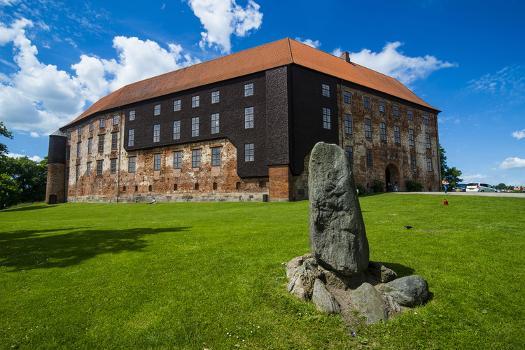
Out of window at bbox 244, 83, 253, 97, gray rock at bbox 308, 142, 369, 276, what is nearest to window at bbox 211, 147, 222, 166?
window at bbox 244, 83, 253, 97

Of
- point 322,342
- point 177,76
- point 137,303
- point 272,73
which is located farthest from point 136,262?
point 177,76

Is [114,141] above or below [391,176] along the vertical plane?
above

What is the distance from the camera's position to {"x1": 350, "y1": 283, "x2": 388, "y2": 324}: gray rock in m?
5.74

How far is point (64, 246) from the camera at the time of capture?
1080 cm

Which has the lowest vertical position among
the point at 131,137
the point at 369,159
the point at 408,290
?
the point at 408,290

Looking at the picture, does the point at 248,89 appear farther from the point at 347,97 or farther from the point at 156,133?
the point at 156,133

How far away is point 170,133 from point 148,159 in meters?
4.30

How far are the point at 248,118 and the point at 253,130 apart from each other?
1402 millimetres

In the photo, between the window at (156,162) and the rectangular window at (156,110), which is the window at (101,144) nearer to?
the rectangular window at (156,110)

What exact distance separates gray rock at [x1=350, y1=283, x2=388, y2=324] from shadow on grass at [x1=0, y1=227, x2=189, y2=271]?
22.3 ft

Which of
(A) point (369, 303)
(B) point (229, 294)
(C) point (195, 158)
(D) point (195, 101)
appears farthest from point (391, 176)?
(B) point (229, 294)

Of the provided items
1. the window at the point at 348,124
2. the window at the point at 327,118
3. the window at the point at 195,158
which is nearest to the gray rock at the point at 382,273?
the window at the point at 327,118

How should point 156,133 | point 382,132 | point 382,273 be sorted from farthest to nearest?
1. point 156,133
2. point 382,132
3. point 382,273

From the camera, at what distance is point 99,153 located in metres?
43.2
